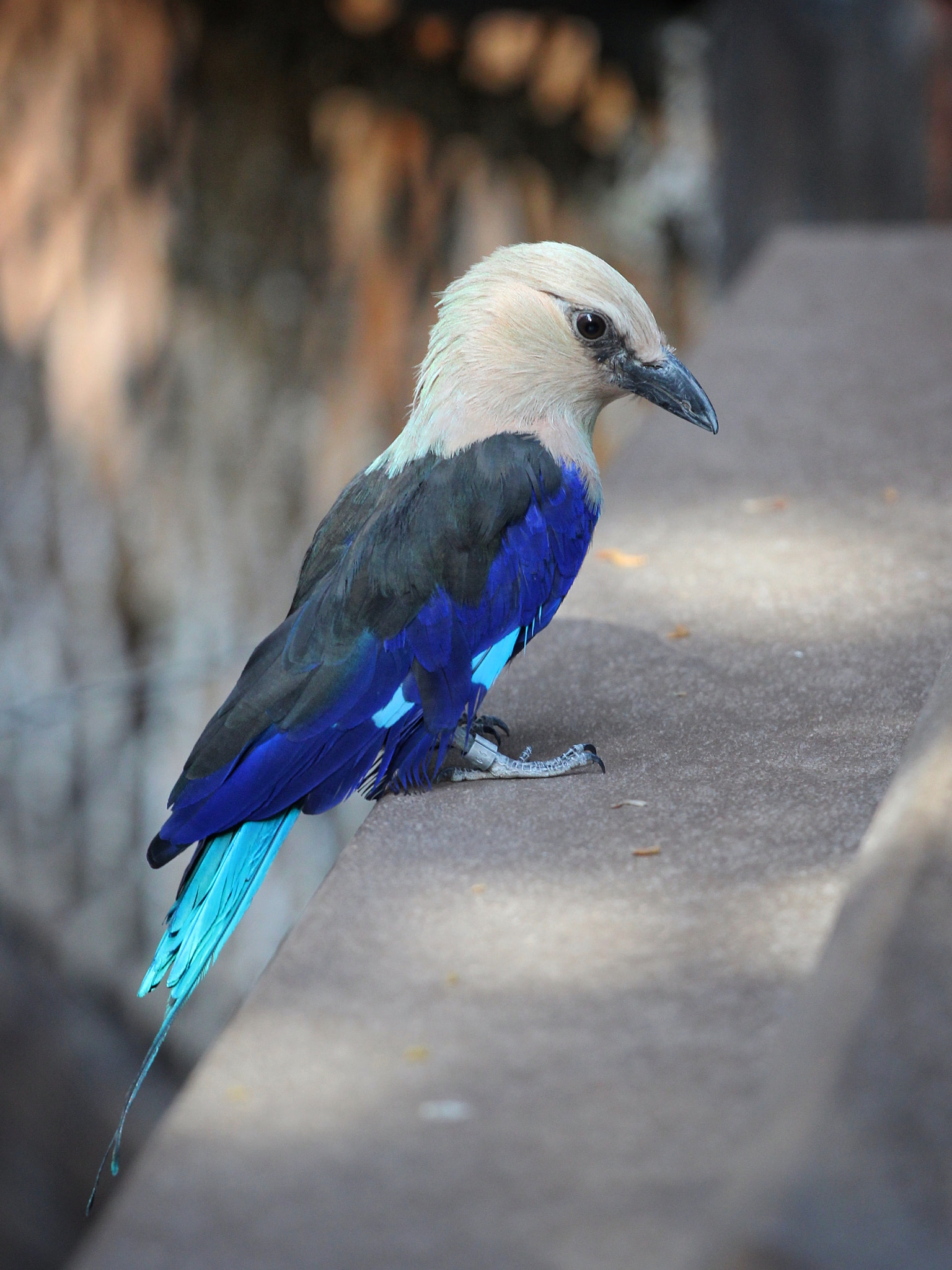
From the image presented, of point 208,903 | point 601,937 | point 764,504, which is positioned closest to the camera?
point 601,937

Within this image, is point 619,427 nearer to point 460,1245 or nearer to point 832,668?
point 832,668

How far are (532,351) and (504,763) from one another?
1.51 ft

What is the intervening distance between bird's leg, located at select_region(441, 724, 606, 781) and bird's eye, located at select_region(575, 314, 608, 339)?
0.46 m

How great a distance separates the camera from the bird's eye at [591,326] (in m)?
1.57

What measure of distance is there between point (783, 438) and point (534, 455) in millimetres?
1149

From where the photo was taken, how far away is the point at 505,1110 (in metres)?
1.03

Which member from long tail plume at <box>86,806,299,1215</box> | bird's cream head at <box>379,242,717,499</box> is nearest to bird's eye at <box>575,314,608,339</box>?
bird's cream head at <box>379,242,717,499</box>

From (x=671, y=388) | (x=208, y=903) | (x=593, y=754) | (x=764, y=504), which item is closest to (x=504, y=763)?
(x=593, y=754)

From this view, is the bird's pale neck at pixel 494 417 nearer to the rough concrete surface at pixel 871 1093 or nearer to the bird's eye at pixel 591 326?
the bird's eye at pixel 591 326

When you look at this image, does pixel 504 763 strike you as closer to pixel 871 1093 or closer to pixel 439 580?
pixel 439 580

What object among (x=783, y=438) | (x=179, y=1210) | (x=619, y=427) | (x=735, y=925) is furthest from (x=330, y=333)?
(x=179, y=1210)

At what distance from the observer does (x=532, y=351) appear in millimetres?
1580

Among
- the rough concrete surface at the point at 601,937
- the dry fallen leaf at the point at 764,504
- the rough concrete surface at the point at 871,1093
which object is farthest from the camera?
the dry fallen leaf at the point at 764,504

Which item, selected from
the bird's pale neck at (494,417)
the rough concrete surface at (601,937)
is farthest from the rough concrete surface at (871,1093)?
the bird's pale neck at (494,417)
